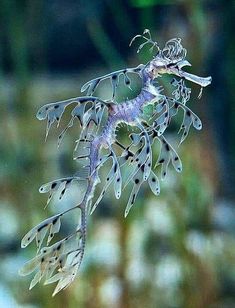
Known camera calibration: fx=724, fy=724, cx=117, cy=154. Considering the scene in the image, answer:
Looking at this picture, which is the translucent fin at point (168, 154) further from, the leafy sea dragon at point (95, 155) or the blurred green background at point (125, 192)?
the blurred green background at point (125, 192)

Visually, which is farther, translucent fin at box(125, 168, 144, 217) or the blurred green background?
the blurred green background

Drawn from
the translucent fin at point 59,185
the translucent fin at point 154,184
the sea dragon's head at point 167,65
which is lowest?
the translucent fin at point 59,185

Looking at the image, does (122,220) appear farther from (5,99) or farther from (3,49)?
(3,49)

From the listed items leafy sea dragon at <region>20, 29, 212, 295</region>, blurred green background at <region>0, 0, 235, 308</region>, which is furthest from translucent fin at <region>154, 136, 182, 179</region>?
blurred green background at <region>0, 0, 235, 308</region>

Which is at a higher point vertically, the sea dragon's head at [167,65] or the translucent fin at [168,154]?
the sea dragon's head at [167,65]

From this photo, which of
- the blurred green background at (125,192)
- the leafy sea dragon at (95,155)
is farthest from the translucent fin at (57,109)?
the blurred green background at (125,192)

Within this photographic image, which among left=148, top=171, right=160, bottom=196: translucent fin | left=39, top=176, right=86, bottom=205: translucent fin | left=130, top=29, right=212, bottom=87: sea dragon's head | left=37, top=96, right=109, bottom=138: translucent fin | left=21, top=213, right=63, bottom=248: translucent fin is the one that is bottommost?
left=21, top=213, right=63, bottom=248: translucent fin

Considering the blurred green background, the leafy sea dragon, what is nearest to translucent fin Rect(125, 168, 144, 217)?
the leafy sea dragon

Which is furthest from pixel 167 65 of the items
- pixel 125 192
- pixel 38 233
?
pixel 125 192

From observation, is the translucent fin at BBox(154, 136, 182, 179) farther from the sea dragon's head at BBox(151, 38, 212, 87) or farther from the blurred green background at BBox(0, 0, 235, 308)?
the blurred green background at BBox(0, 0, 235, 308)

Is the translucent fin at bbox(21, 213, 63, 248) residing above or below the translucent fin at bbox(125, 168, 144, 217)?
below
